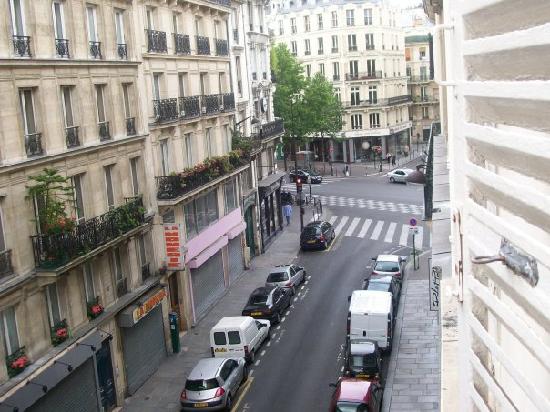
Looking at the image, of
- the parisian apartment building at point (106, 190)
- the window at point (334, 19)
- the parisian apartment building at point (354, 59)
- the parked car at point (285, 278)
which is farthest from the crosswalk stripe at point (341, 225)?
the window at point (334, 19)

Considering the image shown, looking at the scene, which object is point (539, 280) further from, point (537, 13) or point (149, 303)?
point (149, 303)

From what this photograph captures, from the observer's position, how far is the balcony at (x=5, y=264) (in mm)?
19688

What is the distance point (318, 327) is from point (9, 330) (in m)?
14.8

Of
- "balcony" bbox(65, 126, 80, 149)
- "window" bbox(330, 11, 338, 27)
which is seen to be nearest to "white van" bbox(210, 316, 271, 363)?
"balcony" bbox(65, 126, 80, 149)

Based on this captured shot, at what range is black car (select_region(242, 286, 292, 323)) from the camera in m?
31.8

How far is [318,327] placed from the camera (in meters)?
31.5

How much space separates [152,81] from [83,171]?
7.91 metres

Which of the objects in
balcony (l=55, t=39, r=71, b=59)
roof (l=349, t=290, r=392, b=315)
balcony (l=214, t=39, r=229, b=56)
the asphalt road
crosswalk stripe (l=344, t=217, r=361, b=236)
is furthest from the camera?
crosswalk stripe (l=344, t=217, r=361, b=236)

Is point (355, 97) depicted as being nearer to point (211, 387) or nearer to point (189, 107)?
point (189, 107)

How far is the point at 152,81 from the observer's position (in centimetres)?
3075

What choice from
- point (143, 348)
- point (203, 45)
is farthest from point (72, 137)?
point (203, 45)

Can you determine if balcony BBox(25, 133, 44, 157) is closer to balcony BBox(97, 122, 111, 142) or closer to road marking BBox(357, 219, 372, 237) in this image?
balcony BBox(97, 122, 111, 142)

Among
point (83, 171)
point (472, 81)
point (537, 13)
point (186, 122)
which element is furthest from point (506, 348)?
point (186, 122)

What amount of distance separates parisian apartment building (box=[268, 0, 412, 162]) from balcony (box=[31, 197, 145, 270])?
5757 cm
